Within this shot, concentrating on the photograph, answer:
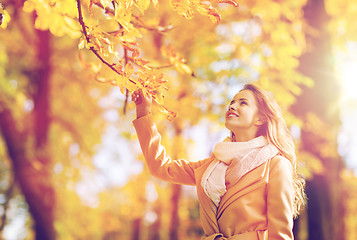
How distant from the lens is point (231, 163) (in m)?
2.08

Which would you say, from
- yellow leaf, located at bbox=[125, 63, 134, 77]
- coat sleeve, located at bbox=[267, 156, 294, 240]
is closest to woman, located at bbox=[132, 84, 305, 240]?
coat sleeve, located at bbox=[267, 156, 294, 240]

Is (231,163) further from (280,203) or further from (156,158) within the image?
(156,158)

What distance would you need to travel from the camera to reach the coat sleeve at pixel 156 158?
7.42 ft

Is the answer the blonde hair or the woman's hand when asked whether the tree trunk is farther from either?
the woman's hand

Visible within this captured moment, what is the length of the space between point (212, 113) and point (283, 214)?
131 inches

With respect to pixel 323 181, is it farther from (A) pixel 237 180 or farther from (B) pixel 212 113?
(A) pixel 237 180

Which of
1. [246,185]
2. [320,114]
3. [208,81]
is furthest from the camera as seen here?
[320,114]

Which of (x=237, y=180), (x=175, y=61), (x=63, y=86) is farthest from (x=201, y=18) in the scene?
(x=63, y=86)

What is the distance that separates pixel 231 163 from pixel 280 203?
345 millimetres

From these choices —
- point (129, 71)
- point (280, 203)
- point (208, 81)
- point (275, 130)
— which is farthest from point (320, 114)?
point (129, 71)

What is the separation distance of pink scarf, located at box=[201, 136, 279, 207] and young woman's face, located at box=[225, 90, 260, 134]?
0.12 metres

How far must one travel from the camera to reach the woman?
1917mm

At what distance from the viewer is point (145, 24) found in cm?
254

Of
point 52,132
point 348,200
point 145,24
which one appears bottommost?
point 348,200
